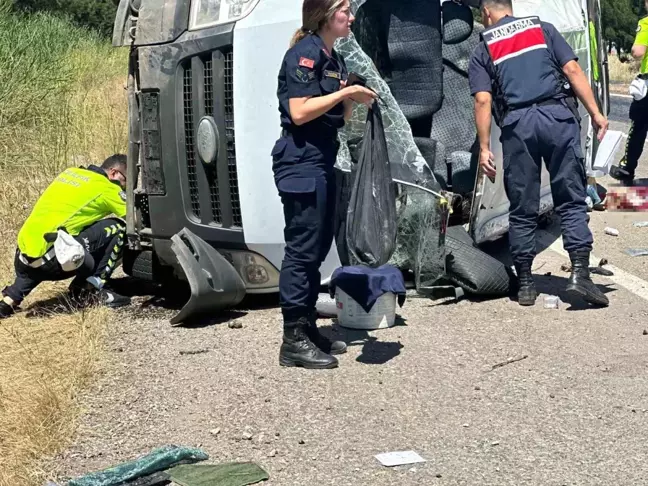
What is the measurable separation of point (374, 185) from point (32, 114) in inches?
317

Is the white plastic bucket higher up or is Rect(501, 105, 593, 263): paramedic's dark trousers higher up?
Rect(501, 105, 593, 263): paramedic's dark trousers

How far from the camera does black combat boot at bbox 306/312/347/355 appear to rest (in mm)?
5598

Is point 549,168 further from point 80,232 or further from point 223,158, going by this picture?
point 80,232

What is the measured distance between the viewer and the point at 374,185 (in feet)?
18.4

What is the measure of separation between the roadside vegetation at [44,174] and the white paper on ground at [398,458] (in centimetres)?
133

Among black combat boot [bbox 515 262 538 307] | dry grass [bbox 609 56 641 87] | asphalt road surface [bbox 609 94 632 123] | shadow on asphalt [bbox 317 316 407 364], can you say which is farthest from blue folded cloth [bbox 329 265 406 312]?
dry grass [bbox 609 56 641 87]

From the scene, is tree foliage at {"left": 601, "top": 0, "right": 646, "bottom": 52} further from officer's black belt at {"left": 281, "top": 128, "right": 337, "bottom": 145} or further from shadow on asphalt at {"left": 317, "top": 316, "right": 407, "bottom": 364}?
officer's black belt at {"left": 281, "top": 128, "right": 337, "bottom": 145}

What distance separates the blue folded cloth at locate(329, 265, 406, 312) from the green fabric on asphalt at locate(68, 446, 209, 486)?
1738 mm

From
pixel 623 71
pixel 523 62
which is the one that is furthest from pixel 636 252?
pixel 623 71

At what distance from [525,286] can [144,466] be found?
10.7 ft

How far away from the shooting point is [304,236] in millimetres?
5371

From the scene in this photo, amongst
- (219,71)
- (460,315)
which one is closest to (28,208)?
(219,71)

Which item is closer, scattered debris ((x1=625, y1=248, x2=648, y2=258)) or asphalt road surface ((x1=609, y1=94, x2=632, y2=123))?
scattered debris ((x1=625, y1=248, x2=648, y2=258))

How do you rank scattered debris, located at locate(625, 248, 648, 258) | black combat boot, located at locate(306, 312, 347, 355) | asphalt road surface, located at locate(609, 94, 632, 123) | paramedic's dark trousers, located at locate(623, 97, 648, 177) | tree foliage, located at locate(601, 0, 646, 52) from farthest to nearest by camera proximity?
tree foliage, located at locate(601, 0, 646, 52) < asphalt road surface, located at locate(609, 94, 632, 123) < paramedic's dark trousers, located at locate(623, 97, 648, 177) < scattered debris, located at locate(625, 248, 648, 258) < black combat boot, located at locate(306, 312, 347, 355)
